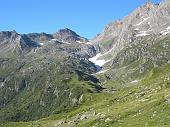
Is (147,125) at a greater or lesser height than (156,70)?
lesser

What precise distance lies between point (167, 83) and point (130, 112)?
18475mm

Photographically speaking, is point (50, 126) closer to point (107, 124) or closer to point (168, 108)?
point (107, 124)

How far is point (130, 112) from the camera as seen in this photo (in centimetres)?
5906

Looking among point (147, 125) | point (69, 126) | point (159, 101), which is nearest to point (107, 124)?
point (159, 101)

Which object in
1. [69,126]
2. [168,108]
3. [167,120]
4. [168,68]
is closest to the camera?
[167,120]

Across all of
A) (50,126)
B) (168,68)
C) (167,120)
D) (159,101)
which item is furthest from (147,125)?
(168,68)

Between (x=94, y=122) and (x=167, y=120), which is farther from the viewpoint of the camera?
(x=94, y=122)

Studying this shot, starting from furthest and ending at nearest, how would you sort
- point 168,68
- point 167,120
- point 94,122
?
point 168,68, point 94,122, point 167,120

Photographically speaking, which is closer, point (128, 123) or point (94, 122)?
point (128, 123)

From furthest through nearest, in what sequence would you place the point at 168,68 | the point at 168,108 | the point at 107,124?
the point at 168,68
the point at 107,124
the point at 168,108

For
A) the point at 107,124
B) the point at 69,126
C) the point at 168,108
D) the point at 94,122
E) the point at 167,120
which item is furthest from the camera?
the point at 69,126

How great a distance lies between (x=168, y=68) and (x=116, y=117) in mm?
67890

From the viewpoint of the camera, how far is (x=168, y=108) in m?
50.0

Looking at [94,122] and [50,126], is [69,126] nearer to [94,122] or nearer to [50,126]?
[94,122]
